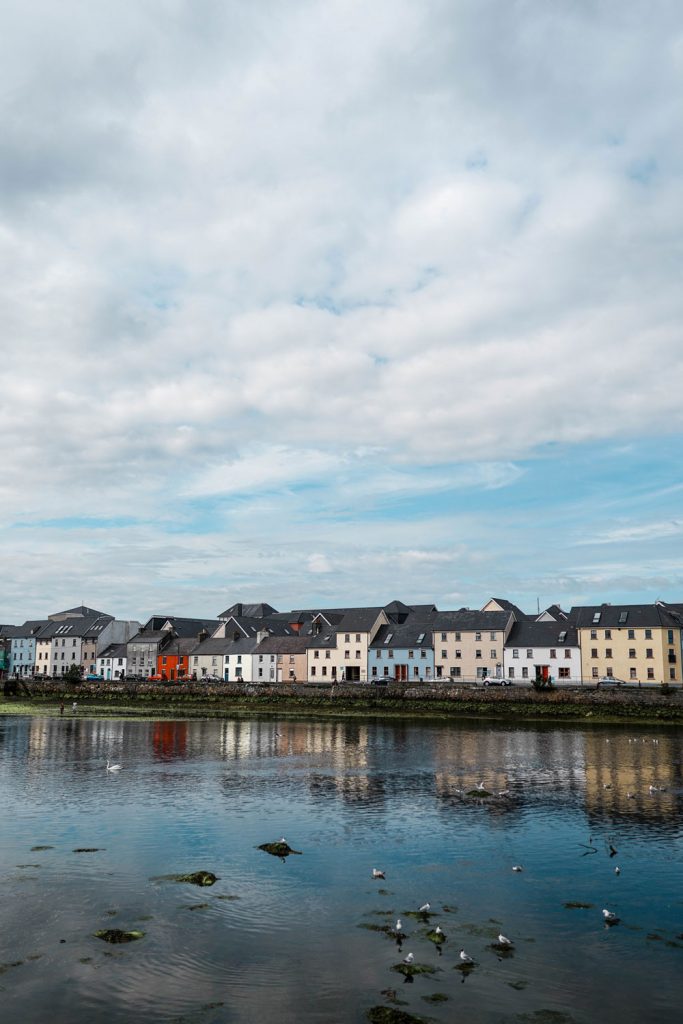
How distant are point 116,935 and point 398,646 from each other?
418ft

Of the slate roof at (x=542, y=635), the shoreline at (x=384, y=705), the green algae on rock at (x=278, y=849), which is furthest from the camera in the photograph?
the slate roof at (x=542, y=635)

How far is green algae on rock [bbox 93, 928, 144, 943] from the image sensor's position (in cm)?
2142

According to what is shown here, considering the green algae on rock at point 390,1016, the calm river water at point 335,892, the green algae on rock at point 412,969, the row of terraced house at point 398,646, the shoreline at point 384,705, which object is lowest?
the shoreline at point 384,705

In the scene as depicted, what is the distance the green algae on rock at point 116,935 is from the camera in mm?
21422

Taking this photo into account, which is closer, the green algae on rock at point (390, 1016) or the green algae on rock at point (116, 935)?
the green algae on rock at point (390, 1016)

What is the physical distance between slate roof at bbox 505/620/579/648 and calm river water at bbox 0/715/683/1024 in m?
79.7

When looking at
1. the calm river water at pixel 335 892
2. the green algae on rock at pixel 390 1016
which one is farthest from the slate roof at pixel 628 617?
the green algae on rock at pixel 390 1016

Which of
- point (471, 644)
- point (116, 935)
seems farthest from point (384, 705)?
point (116, 935)

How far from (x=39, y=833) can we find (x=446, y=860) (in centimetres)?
1697

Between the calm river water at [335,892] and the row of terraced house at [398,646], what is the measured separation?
250 ft

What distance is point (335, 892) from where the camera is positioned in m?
26.1

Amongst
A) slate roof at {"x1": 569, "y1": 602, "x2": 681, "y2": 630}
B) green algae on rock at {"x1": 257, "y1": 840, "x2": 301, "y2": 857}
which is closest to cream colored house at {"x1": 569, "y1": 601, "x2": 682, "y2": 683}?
slate roof at {"x1": 569, "y1": 602, "x2": 681, "y2": 630}

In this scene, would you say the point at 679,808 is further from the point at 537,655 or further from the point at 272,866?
the point at 537,655

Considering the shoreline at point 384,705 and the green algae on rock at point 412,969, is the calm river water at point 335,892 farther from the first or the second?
the shoreline at point 384,705
